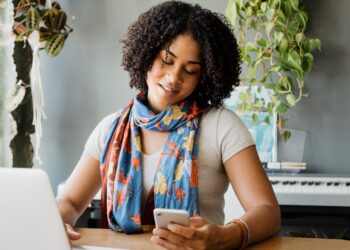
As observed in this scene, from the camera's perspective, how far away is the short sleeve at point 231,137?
146cm

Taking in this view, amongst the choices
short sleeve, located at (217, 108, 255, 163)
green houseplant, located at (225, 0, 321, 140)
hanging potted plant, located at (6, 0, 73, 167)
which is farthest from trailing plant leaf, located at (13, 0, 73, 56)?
short sleeve, located at (217, 108, 255, 163)

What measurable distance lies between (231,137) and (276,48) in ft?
5.57

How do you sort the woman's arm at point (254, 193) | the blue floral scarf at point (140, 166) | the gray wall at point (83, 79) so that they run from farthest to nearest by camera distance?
1. the gray wall at point (83, 79)
2. the blue floral scarf at point (140, 166)
3. the woman's arm at point (254, 193)

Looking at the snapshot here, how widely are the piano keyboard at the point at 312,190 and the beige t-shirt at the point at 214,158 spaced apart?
4.82 ft

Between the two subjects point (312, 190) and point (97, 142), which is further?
point (312, 190)

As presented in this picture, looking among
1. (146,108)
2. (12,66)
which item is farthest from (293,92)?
(146,108)

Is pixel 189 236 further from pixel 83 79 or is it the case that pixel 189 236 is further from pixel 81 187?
pixel 83 79

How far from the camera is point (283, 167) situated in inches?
123

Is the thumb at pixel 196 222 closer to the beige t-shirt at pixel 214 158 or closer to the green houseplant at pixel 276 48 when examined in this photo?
the beige t-shirt at pixel 214 158

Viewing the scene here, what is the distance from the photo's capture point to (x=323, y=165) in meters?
3.29

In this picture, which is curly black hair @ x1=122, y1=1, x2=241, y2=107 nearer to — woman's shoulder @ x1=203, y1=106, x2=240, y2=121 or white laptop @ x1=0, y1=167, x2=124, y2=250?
woman's shoulder @ x1=203, y1=106, x2=240, y2=121

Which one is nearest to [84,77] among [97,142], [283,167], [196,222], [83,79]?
[83,79]

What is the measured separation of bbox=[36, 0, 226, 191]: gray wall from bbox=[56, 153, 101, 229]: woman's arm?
1930mm

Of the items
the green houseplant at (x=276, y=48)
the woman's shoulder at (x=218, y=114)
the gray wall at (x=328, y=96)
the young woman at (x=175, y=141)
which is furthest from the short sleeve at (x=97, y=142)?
the gray wall at (x=328, y=96)
